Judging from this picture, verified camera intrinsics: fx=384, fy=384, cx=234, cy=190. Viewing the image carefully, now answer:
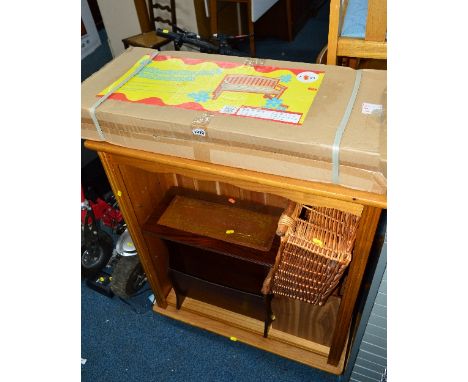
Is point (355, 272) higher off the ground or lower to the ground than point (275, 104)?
lower

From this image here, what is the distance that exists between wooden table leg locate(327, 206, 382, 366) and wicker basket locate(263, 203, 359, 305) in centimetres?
4

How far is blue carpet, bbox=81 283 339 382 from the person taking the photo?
159 centimetres

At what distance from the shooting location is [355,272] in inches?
45.0

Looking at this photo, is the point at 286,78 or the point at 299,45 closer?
the point at 286,78

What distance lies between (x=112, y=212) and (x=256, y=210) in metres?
1.01

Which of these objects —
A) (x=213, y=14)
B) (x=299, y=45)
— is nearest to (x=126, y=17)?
(x=213, y=14)

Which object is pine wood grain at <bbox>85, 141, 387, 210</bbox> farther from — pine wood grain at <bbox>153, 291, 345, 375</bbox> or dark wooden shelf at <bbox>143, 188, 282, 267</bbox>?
pine wood grain at <bbox>153, 291, 345, 375</bbox>

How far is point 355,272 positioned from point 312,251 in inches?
6.5

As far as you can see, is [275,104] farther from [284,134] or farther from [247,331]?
[247,331]

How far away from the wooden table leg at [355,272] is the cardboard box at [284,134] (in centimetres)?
13

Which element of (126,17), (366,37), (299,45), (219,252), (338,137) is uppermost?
(366,37)

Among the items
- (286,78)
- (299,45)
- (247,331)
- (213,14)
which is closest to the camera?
(286,78)
